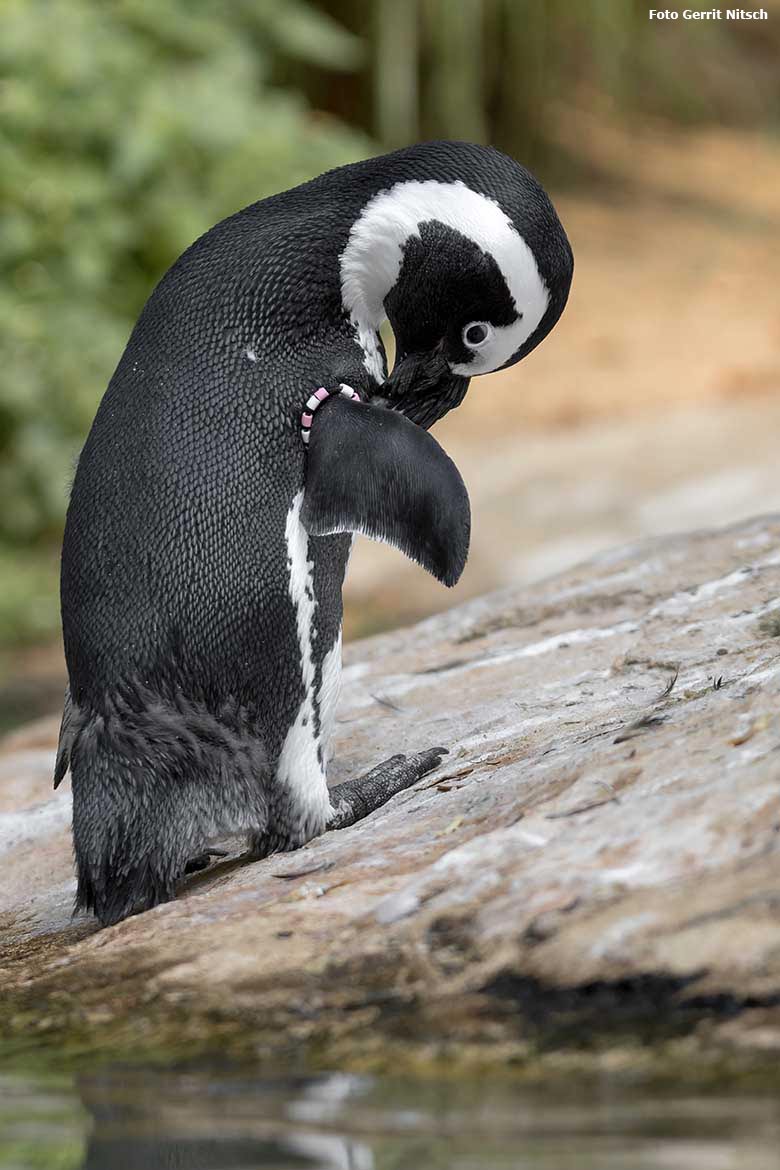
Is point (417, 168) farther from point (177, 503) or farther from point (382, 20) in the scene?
point (382, 20)

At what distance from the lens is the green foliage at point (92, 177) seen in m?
5.64

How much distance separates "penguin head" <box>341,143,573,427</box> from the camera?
2.17 m

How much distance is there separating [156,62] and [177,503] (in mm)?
4710

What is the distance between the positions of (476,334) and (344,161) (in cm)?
419

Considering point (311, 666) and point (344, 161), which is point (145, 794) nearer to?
point (311, 666)

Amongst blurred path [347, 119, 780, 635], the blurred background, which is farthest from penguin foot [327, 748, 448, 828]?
blurred path [347, 119, 780, 635]

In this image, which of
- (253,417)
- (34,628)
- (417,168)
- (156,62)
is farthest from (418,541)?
(156,62)

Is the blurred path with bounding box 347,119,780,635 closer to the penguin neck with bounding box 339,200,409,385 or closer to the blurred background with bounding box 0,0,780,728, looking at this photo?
the blurred background with bounding box 0,0,780,728

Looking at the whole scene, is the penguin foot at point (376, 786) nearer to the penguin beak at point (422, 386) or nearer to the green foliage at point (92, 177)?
the penguin beak at point (422, 386)

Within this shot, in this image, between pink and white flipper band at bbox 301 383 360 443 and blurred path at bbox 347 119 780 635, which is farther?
blurred path at bbox 347 119 780 635

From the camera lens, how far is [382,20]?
906 cm

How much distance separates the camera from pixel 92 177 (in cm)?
590

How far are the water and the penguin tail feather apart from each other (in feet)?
1.86

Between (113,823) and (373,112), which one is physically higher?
(373,112)
